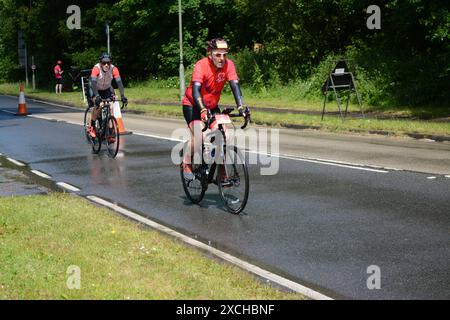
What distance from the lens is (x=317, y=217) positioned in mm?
8570

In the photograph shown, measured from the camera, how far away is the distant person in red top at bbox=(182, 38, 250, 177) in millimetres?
8633

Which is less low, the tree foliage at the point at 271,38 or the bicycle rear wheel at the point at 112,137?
the tree foliage at the point at 271,38

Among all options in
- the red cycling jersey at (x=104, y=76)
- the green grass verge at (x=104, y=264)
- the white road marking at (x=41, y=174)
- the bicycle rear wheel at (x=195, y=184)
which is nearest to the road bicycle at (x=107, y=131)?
the red cycling jersey at (x=104, y=76)

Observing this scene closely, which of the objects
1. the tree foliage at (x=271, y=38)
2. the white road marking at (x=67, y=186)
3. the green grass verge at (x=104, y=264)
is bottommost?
the white road marking at (x=67, y=186)

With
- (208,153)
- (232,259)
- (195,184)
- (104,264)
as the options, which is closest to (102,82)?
(195,184)

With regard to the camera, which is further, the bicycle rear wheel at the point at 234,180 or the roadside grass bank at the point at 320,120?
the roadside grass bank at the point at 320,120

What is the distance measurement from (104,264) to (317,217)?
3192mm

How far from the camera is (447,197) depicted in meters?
9.47

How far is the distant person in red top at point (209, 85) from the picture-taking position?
8.63 m

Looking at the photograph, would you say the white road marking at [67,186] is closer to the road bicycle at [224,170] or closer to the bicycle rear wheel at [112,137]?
the road bicycle at [224,170]

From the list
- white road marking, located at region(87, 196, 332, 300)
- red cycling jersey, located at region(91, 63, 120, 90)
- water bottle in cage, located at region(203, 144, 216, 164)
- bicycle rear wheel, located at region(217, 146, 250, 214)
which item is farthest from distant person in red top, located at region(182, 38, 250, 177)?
red cycling jersey, located at region(91, 63, 120, 90)

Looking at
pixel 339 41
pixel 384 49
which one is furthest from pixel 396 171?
pixel 339 41

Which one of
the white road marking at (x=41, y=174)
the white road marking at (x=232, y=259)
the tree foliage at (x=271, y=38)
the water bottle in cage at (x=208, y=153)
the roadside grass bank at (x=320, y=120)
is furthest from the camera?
the tree foliage at (x=271, y=38)

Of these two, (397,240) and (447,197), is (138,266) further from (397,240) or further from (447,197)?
(447,197)
